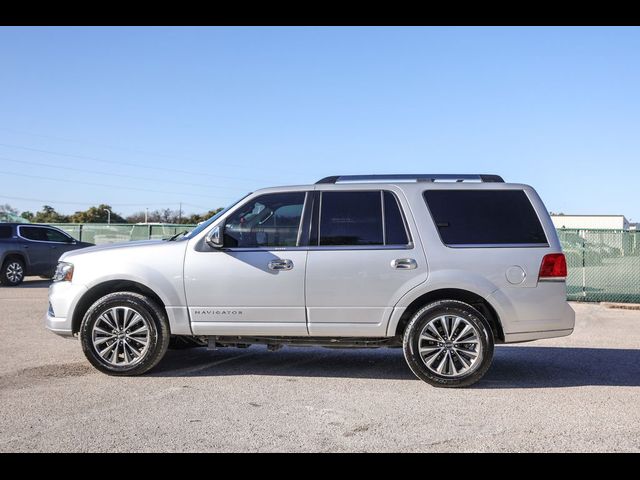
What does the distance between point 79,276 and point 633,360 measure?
6.32 metres

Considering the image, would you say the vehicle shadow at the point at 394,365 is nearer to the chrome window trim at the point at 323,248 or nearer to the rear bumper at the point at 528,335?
the rear bumper at the point at 528,335

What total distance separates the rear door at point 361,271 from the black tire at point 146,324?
59.8 inches

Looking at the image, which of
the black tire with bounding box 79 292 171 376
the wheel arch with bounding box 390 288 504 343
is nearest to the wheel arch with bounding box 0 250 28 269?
the black tire with bounding box 79 292 171 376

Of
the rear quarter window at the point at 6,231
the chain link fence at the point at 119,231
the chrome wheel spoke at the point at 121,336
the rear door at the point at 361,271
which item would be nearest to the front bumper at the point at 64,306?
the chrome wheel spoke at the point at 121,336

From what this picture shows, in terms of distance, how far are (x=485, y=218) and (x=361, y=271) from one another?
4.39 feet

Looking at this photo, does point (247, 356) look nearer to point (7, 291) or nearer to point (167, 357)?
point (167, 357)

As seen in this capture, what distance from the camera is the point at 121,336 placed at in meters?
6.48

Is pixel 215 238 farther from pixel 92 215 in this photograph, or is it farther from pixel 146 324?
pixel 92 215

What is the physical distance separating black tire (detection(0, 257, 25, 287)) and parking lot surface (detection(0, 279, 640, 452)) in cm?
1016

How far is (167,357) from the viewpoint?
7.61 metres

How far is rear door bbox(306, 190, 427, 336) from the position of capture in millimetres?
6250

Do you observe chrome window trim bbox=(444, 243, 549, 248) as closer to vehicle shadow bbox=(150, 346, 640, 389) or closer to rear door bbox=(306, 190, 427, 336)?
rear door bbox=(306, 190, 427, 336)
